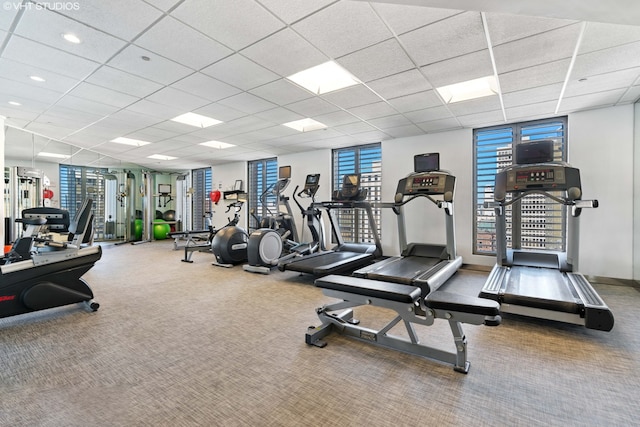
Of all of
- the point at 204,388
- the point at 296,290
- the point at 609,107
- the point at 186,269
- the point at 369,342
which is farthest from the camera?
the point at 186,269

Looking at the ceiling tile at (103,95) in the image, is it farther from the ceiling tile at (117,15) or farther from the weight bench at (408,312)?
the weight bench at (408,312)

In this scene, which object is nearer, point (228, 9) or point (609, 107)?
point (228, 9)

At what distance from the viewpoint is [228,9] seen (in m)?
2.17

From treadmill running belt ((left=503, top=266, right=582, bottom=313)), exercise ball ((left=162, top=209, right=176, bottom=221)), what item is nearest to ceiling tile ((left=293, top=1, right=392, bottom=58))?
treadmill running belt ((left=503, top=266, right=582, bottom=313))

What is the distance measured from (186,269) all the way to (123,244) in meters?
4.95

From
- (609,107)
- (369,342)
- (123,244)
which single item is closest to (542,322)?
(369,342)

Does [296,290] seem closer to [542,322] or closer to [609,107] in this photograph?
[542,322]

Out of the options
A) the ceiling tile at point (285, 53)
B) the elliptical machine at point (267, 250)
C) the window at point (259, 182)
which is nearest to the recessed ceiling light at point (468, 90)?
the ceiling tile at point (285, 53)

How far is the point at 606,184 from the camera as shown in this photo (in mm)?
4266

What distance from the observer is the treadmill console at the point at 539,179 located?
11.5 ft

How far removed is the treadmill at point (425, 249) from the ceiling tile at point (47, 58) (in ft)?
13.0

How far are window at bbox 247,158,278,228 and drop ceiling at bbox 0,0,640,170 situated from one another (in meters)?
3.37

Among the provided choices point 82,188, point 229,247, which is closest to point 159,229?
point 82,188

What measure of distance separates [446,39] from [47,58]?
3.90m
